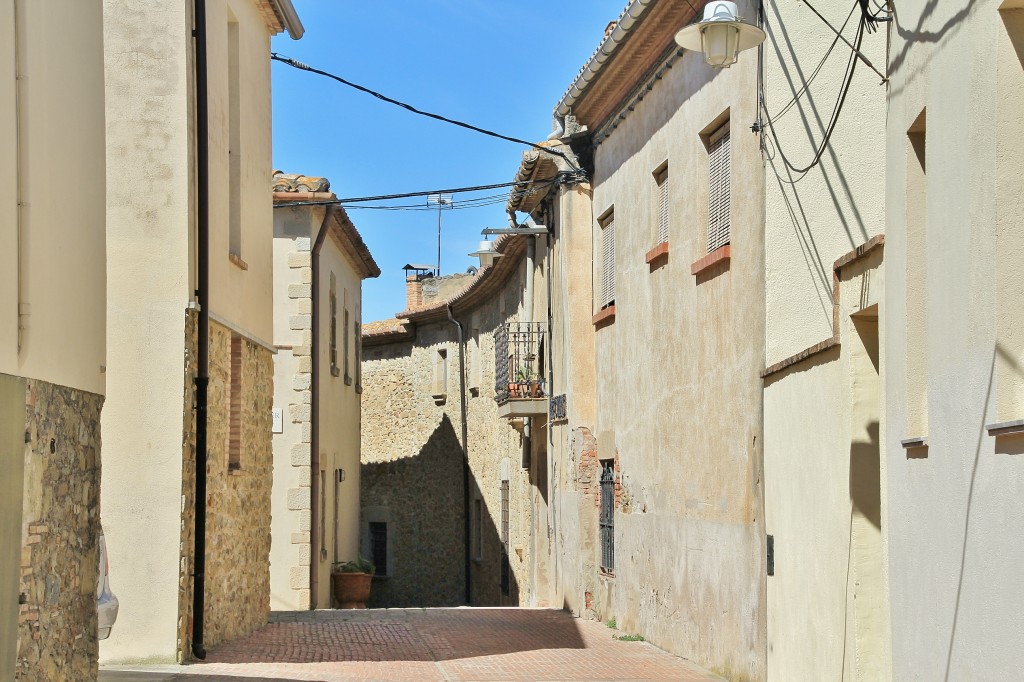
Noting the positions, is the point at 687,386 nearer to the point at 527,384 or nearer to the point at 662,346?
the point at 662,346

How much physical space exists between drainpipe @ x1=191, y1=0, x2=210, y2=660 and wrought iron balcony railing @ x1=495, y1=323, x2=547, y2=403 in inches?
345

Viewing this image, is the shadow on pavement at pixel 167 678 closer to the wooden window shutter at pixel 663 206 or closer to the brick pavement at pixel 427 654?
the brick pavement at pixel 427 654

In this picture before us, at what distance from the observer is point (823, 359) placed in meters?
8.91

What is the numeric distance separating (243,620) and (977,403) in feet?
33.2

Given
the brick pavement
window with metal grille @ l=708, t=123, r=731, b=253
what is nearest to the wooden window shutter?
window with metal grille @ l=708, t=123, r=731, b=253

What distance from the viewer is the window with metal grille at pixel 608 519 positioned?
1612 centimetres

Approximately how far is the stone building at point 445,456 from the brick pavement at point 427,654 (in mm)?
8062

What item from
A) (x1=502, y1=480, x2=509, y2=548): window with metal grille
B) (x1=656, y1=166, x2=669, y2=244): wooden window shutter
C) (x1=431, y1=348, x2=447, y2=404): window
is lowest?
(x1=502, y1=480, x2=509, y2=548): window with metal grille

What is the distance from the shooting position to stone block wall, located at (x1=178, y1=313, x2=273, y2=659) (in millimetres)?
11734

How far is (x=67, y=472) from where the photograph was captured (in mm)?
8344

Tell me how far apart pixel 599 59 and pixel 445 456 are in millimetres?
18841

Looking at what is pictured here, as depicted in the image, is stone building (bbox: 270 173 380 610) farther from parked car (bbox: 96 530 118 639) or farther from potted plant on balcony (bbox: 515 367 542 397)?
parked car (bbox: 96 530 118 639)

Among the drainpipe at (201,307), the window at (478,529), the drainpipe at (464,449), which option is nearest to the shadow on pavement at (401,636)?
the drainpipe at (201,307)

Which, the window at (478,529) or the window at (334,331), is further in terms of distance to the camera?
the window at (478,529)
